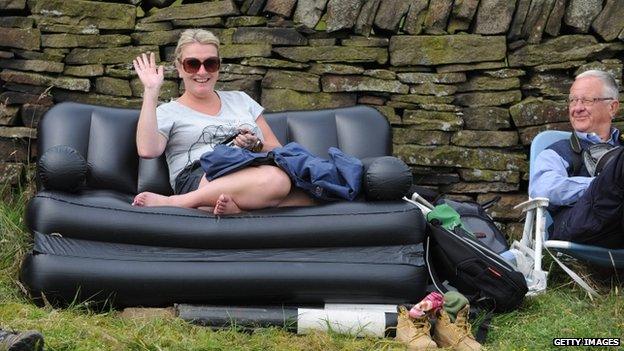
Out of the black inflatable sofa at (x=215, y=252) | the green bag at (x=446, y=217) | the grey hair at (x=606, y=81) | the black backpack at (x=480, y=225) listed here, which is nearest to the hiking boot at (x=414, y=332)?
the black inflatable sofa at (x=215, y=252)

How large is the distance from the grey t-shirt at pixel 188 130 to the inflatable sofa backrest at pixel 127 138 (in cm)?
18

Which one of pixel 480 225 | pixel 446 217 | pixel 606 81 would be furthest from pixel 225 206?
pixel 606 81

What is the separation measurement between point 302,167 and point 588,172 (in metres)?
1.63

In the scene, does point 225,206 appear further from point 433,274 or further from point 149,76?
point 433,274

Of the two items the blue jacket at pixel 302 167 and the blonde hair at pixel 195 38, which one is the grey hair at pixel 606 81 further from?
the blonde hair at pixel 195 38

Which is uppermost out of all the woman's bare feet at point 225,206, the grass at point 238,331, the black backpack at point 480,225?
the woman's bare feet at point 225,206

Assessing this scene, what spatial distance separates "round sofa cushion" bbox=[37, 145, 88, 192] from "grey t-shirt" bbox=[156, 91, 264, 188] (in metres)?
0.53

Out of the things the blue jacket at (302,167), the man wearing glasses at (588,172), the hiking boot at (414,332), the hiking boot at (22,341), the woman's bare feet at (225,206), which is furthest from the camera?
the man wearing glasses at (588,172)

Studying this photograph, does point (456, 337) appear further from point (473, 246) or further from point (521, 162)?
point (521, 162)

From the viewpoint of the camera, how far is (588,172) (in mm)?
5465

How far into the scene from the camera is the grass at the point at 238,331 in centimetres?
410

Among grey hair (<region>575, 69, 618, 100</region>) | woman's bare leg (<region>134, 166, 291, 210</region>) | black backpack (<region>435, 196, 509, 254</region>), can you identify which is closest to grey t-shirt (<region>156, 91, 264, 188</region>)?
woman's bare leg (<region>134, 166, 291, 210</region>)

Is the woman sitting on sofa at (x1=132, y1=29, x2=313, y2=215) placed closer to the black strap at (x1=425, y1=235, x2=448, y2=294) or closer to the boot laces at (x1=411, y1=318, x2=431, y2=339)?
the black strap at (x1=425, y1=235, x2=448, y2=294)

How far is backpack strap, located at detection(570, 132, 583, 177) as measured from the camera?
5496 millimetres
